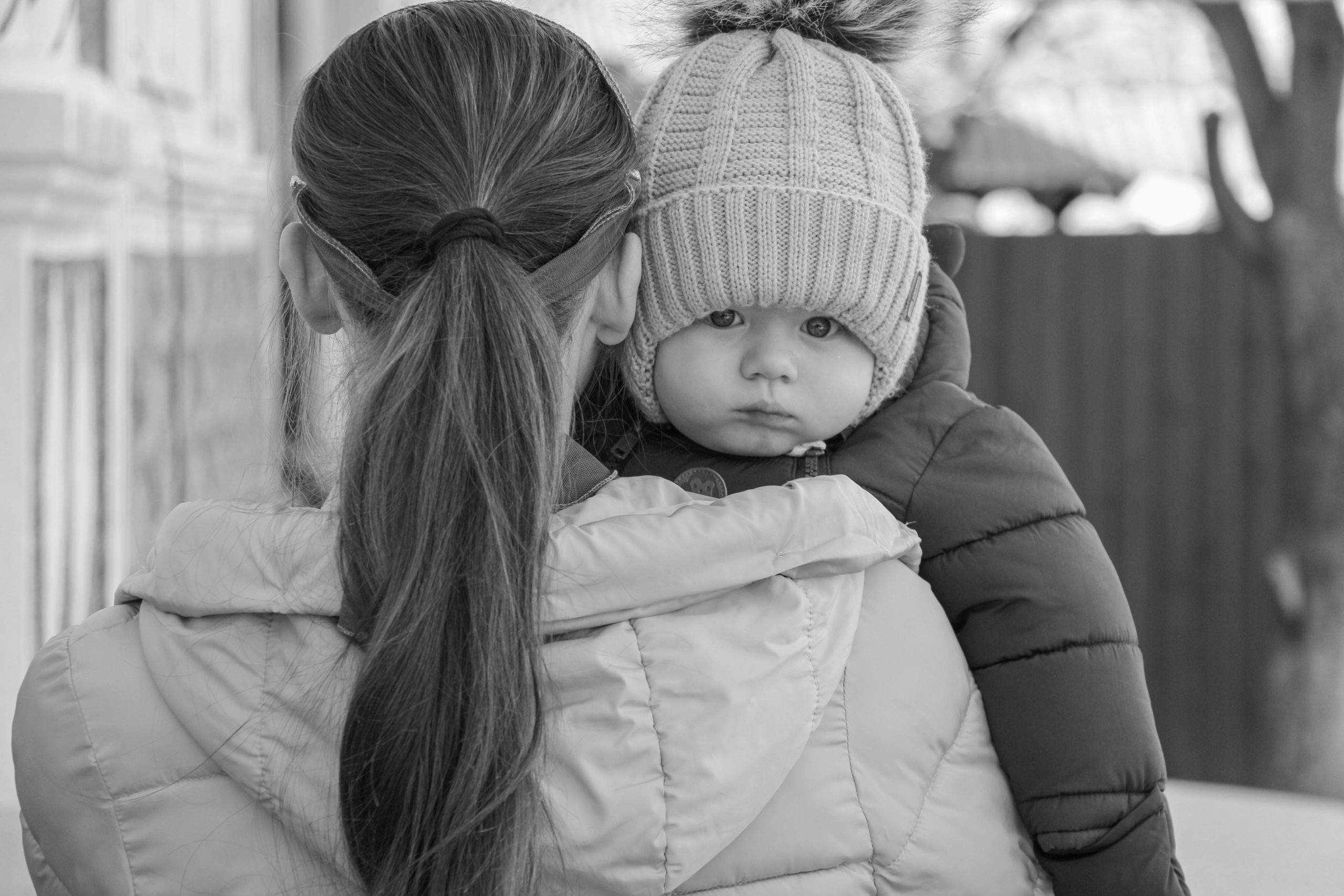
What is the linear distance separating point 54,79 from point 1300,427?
180 inches

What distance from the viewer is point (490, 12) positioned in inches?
41.8

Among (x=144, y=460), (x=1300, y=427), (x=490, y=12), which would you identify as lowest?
(x=1300, y=427)

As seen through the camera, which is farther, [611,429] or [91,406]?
[91,406]

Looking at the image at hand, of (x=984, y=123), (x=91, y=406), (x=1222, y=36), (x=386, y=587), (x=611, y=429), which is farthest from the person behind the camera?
(x=984, y=123)

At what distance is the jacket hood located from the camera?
934 mm

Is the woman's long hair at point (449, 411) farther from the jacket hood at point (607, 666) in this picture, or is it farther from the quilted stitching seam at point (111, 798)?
the quilted stitching seam at point (111, 798)

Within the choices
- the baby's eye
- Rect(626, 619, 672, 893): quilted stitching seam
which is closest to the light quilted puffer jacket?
Rect(626, 619, 672, 893): quilted stitching seam

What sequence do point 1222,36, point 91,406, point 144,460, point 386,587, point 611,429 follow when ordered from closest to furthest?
point 386,587, point 611,429, point 91,406, point 144,460, point 1222,36

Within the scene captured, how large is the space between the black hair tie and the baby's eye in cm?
40

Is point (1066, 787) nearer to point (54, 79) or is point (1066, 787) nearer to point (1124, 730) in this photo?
point (1124, 730)

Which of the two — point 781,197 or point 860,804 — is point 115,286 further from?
point 860,804

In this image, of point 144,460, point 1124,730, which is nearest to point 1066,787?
point 1124,730

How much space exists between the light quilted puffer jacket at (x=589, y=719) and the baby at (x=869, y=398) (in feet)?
0.74

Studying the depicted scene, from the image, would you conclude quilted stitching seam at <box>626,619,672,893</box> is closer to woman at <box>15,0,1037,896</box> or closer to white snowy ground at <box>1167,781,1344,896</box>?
woman at <box>15,0,1037,896</box>
